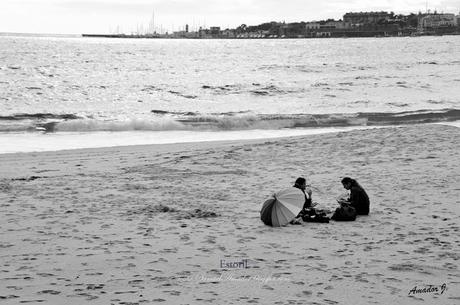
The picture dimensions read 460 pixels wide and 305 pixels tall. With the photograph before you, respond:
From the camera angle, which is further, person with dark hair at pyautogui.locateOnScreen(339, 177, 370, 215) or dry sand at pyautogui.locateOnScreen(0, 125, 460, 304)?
person with dark hair at pyautogui.locateOnScreen(339, 177, 370, 215)

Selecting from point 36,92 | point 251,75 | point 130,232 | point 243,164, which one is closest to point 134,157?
point 243,164

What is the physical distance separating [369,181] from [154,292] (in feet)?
21.4

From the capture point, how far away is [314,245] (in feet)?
24.6

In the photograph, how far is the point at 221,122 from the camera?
82.9ft

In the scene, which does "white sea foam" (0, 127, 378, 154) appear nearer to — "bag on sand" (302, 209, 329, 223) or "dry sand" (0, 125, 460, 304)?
"dry sand" (0, 125, 460, 304)

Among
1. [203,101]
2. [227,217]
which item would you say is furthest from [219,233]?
[203,101]

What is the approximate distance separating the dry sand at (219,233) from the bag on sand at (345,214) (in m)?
0.18

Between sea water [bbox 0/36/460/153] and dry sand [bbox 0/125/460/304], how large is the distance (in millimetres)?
6897

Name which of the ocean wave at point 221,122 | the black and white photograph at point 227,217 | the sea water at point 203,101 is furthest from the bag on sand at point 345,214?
the ocean wave at point 221,122

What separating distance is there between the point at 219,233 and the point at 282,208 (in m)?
0.96

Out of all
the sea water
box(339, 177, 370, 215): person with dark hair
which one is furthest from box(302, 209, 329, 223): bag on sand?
the sea water

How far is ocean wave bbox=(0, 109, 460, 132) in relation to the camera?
23.6m

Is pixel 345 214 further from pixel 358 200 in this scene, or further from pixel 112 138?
pixel 112 138

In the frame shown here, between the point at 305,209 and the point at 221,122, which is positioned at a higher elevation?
the point at 305,209
